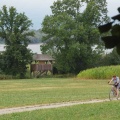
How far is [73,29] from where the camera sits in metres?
63.6

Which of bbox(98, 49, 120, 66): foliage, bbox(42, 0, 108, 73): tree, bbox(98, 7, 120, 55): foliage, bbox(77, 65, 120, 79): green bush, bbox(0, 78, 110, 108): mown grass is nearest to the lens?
bbox(98, 7, 120, 55): foliage

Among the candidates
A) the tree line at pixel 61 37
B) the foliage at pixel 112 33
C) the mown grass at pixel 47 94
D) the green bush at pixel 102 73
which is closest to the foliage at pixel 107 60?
the tree line at pixel 61 37

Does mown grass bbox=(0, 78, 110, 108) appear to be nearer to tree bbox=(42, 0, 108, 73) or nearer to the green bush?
the green bush

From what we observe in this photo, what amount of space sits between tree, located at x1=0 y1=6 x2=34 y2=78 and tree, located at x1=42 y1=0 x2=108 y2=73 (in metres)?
3.14

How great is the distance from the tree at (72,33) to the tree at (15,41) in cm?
314

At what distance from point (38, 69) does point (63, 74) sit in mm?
3861

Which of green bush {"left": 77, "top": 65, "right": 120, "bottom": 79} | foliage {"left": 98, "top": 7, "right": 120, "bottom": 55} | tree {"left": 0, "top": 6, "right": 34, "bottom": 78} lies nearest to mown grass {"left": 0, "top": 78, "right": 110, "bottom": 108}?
green bush {"left": 77, "top": 65, "right": 120, "bottom": 79}

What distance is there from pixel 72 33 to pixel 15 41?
8178mm

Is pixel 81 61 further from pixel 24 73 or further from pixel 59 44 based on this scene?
pixel 24 73

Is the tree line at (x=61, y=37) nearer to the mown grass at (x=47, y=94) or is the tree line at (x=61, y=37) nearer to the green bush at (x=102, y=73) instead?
the green bush at (x=102, y=73)

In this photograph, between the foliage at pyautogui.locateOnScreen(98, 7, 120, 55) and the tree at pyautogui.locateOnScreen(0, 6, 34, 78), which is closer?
the foliage at pyautogui.locateOnScreen(98, 7, 120, 55)

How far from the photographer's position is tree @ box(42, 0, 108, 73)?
6294 centimetres

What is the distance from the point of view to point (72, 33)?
62.7m

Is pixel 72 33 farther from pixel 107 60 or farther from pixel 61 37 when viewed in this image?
pixel 107 60
